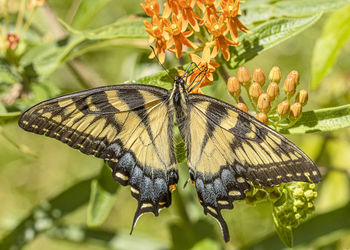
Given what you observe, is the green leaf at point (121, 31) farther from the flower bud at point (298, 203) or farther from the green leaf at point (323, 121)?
the flower bud at point (298, 203)

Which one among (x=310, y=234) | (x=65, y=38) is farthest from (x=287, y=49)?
(x=65, y=38)

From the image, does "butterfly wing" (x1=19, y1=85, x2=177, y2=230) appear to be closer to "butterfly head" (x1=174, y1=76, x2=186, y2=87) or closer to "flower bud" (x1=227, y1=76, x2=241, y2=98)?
"butterfly head" (x1=174, y1=76, x2=186, y2=87)

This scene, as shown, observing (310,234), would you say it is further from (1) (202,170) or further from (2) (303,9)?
(2) (303,9)

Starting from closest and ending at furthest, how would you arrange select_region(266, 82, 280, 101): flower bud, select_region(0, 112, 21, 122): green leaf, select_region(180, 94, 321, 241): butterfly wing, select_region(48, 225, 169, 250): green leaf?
select_region(180, 94, 321, 241): butterfly wing < select_region(266, 82, 280, 101): flower bud < select_region(0, 112, 21, 122): green leaf < select_region(48, 225, 169, 250): green leaf

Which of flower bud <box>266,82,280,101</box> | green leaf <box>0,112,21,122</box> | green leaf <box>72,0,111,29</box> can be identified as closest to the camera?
flower bud <box>266,82,280,101</box>

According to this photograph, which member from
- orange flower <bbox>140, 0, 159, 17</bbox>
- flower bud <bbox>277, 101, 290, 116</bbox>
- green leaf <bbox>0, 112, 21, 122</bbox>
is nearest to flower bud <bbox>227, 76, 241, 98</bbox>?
flower bud <bbox>277, 101, 290, 116</bbox>

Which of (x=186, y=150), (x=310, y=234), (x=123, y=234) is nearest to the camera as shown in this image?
(x=186, y=150)
